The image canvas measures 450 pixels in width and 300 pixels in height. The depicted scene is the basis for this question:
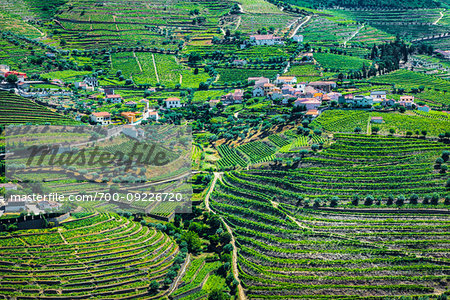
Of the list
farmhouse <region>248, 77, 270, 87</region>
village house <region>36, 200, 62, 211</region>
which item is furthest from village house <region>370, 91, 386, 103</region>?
village house <region>36, 200, 62, 211</region>

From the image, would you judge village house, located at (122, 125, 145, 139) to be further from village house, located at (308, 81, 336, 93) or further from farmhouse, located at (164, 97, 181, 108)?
village house, located at (308, 81, 336, 93)

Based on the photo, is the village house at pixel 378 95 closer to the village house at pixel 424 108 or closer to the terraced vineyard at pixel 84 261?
the village house at pixel 424 108

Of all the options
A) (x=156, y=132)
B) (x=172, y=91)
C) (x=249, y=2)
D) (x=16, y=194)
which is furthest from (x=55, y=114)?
(x=249, y=2)

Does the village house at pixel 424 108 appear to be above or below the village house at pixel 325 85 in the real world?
→ below

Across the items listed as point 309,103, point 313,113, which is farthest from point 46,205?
point 309,103

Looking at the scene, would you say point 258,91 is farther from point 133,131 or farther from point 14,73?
point 14,73

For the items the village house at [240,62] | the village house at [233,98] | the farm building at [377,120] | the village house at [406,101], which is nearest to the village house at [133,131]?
the village house at [233,98]
